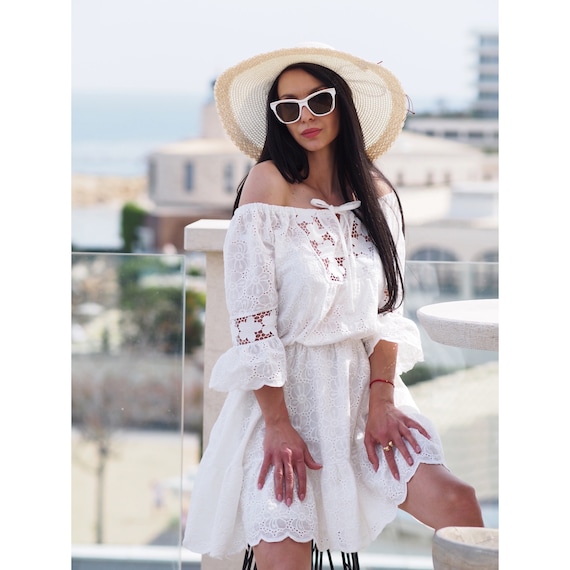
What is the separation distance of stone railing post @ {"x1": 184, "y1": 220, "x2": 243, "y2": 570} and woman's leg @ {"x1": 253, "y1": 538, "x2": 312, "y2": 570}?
83 centimetres

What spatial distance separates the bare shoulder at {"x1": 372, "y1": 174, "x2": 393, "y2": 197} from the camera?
1.95 meters

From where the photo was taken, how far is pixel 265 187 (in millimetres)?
1792

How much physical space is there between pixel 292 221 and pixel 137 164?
2510 inches

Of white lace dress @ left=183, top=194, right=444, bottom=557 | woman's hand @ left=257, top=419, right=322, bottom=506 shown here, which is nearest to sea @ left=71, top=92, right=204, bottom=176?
white lace dress @ left=183, top=194, right=444, bottom=557

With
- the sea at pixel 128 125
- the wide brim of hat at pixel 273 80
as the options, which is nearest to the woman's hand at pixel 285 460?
the wide brim of hat at pixel 273 80

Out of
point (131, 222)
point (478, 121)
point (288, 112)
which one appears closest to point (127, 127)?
point (131, 222)

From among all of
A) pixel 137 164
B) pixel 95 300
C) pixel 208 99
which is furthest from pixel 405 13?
pixel 95 300

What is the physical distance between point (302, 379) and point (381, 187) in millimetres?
450

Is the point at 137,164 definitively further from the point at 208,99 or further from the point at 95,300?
the point at 95,300

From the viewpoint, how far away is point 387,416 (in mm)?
1774

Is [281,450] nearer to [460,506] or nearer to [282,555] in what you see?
[282,555]

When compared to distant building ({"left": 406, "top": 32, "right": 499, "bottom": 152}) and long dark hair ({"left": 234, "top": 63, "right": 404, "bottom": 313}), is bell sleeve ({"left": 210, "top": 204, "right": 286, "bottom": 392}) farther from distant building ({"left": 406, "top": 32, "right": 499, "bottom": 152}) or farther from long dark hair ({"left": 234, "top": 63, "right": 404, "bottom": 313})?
distant building ({"left": 406, "top": 32, "right": 499, "bottom": 152})
